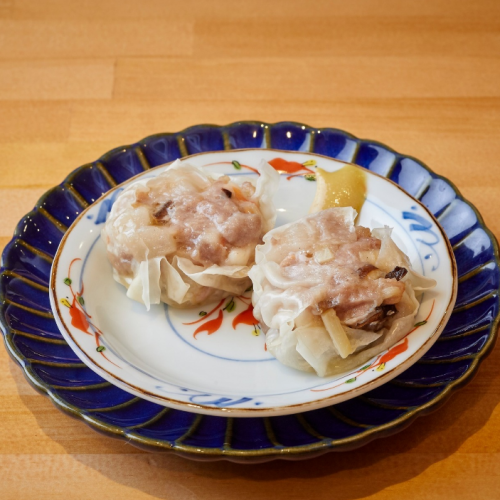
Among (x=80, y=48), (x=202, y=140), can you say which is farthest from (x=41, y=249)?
(x=80, y=48)

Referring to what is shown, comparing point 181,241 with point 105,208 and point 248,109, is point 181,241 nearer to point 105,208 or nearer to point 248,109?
point 105,208

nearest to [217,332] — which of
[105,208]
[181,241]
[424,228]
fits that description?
[181,241]

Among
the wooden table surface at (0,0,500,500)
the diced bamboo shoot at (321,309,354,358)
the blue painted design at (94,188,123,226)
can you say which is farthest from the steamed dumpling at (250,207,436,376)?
the blue painted design at (94,188,123,226)

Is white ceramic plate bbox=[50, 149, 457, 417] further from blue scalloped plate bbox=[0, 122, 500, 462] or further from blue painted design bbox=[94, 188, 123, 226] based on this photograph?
blue scalloped plate bbox=[0, 122, 500, 462]

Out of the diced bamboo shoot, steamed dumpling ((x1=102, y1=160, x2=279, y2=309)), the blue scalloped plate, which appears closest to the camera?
the blue scalloped plate

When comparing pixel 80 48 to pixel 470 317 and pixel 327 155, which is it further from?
pixel 470 317

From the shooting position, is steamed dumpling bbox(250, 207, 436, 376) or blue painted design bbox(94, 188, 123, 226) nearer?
steamed dumpling bbox(250, 207, 436, 376)

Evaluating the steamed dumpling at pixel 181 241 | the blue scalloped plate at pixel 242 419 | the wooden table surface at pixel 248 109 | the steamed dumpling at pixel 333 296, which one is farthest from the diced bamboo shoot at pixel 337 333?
the steamed dumpling at pixel 181 241
